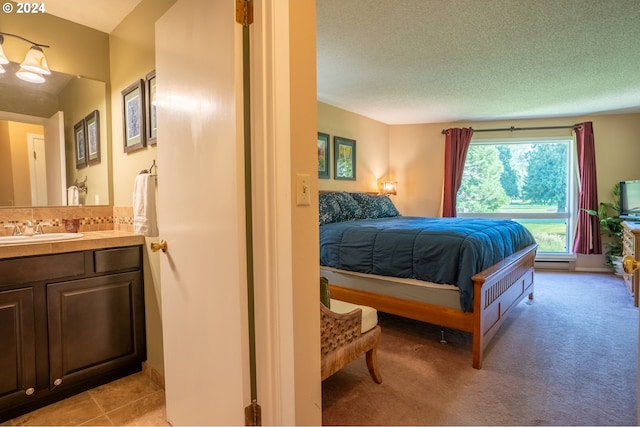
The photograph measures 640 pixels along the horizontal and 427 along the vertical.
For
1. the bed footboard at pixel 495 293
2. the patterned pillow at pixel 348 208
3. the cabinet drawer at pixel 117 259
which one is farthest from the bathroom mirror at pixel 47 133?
the bed footboard at pixel 495 293

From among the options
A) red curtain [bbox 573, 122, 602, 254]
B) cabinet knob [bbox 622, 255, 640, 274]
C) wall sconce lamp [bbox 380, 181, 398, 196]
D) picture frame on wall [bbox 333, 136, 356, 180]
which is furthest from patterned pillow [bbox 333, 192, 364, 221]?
red curtain [bbox 573, 122, 602, 254]

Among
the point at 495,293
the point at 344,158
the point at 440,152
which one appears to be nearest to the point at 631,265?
the point at 495,293

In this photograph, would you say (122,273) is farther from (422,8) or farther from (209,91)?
(422,8)

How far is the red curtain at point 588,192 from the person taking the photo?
15.0 feet

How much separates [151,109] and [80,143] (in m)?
0.82

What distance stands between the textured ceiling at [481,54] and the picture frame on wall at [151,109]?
1118 millimetres

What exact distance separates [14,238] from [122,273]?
0.55 meters

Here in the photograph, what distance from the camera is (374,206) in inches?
169

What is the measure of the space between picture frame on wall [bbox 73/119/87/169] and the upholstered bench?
6.27ft

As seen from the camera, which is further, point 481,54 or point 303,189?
point 481,54

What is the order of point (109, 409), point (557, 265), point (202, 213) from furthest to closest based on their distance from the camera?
point (557, 265), point (109, 409), point (202, 213)

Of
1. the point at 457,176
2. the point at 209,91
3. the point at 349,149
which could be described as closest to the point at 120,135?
the point at 209,91

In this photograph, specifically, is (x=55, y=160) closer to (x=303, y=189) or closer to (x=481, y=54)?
(x=303, y=189)

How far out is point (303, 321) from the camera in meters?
1.13
